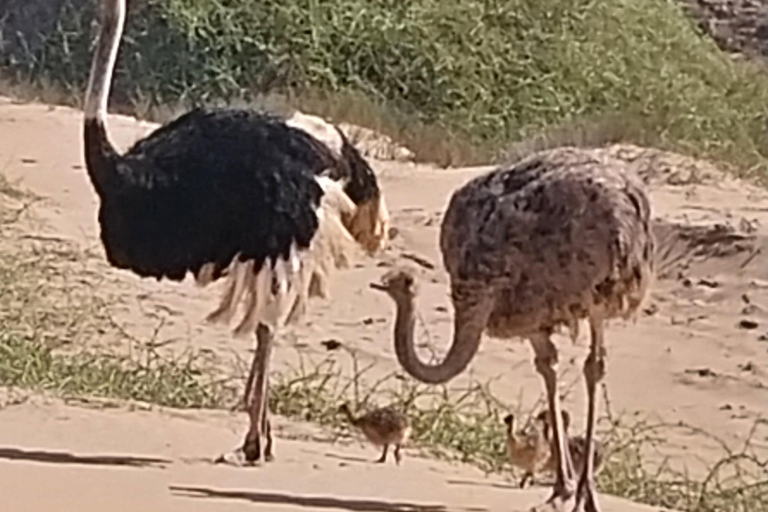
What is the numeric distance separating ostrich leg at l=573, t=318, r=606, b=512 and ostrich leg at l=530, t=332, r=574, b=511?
2cm

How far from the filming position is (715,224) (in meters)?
3.57

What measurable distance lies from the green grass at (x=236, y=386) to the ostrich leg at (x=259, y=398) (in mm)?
91

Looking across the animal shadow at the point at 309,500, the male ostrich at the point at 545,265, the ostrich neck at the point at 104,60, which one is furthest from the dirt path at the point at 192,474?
the ostrich neck at the point at 104,60

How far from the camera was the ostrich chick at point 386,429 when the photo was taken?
3.44 m

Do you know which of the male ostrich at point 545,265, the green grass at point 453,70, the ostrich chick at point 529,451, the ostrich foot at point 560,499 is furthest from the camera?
the green grass at point 453,70

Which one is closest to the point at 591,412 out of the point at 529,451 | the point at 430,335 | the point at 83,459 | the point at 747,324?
the point at 529,451

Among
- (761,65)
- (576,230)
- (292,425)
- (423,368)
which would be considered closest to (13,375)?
(292,425)

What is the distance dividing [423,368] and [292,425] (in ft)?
1.41

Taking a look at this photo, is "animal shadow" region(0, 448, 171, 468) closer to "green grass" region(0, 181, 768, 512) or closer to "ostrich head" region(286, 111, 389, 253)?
"green grass" region(0, 181, 768, 512)

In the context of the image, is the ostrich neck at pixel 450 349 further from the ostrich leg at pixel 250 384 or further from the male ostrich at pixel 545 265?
the ostrich leg at pixel 250 384

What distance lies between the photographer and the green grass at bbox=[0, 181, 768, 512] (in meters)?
3.50

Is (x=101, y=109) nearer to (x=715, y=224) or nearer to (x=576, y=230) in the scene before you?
(x=576, y=230)

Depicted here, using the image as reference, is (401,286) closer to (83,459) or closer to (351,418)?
(351,418)

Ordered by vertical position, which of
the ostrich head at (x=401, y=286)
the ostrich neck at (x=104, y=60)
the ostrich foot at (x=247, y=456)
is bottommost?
the ostrich foot at (x=247, y=456)
